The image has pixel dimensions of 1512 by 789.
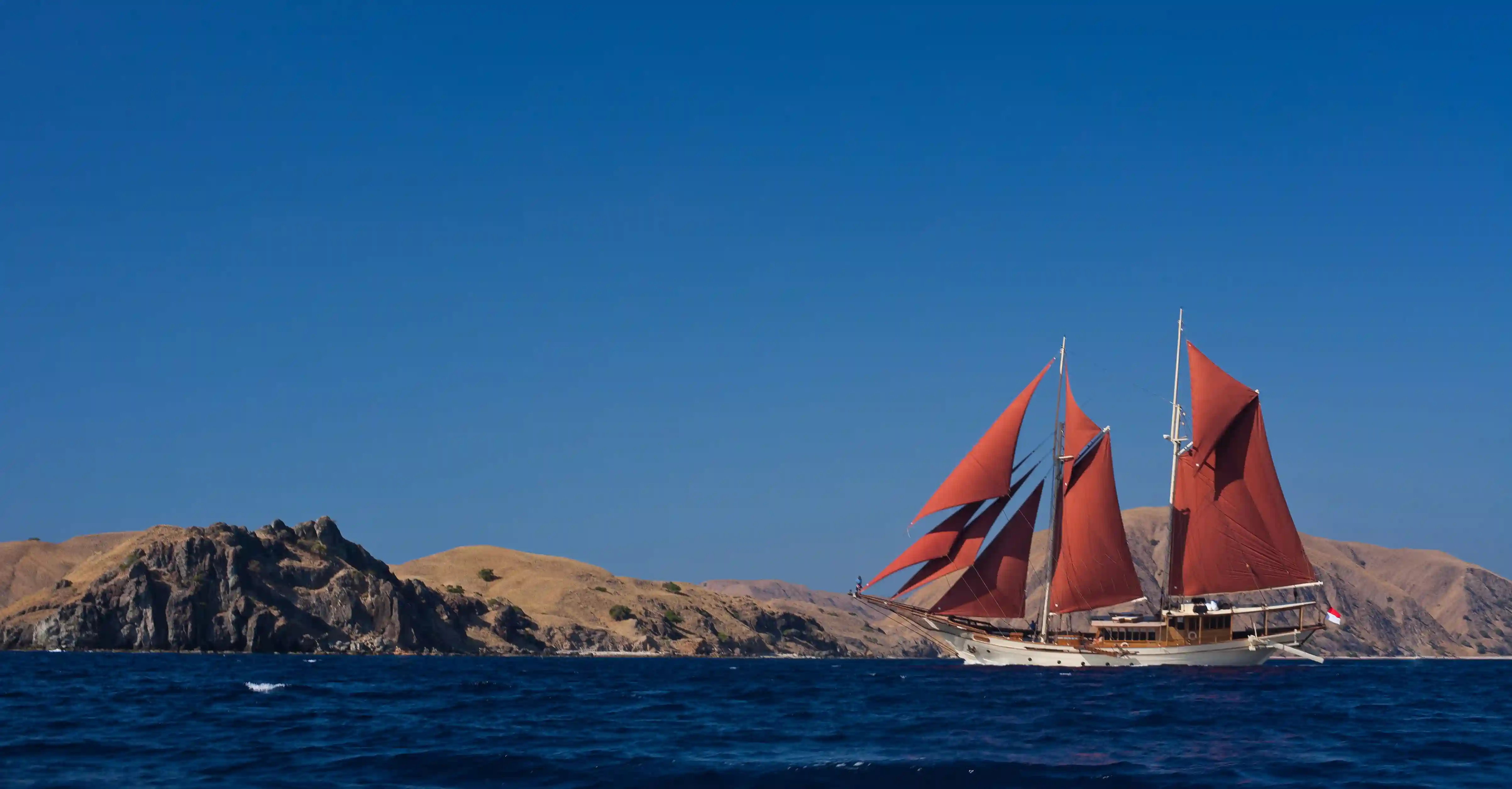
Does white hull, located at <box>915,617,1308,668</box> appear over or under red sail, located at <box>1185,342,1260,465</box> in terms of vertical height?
under

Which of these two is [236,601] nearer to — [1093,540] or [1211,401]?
[1093,540]

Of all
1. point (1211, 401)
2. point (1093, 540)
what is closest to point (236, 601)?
point (1093, 540)

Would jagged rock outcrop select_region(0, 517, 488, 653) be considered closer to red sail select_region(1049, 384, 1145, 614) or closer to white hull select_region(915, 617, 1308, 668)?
white hull select_region(915, 617, 1308, 668)

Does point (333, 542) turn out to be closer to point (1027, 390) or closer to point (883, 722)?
point (1027, 390)

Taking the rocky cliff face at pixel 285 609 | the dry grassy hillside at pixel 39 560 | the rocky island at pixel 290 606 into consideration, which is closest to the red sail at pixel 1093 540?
the rocky island at pixel 290 606

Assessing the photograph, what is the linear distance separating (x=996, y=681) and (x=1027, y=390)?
24.5m

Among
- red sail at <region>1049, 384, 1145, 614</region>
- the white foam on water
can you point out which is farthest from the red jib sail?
the white foam on water

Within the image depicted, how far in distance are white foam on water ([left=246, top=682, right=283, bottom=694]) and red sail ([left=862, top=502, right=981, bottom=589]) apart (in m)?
40.3

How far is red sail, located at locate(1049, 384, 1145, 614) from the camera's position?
288 ft

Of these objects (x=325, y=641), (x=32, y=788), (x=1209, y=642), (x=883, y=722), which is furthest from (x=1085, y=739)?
(x=325, y=641)

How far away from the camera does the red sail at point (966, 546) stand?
8519cm

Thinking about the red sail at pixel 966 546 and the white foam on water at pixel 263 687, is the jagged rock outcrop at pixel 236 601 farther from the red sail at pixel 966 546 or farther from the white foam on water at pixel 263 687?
the red sail at pixel 966 546

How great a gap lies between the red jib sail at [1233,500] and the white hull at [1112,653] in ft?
14.3

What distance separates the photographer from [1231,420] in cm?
8581
